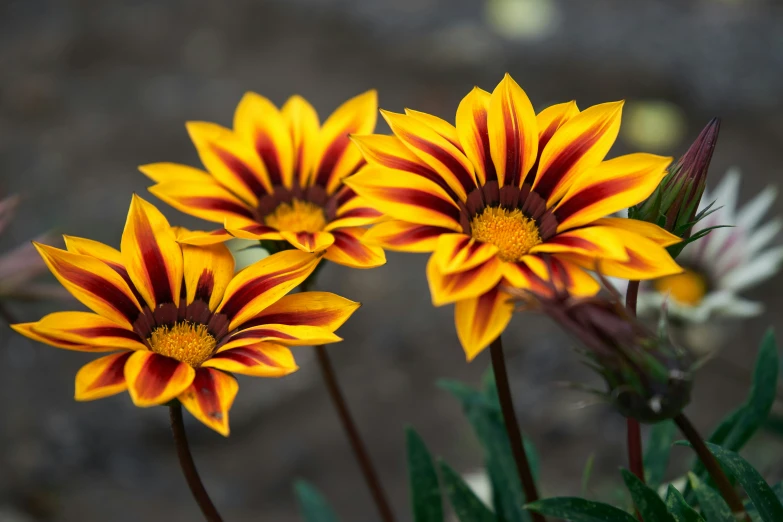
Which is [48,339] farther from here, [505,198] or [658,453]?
[658,453]

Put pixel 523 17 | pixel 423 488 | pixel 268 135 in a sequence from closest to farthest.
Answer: pixel 268 135, pixel 423 488, pixel 523 17

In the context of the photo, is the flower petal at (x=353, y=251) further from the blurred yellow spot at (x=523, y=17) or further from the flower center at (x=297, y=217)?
the blurred yellow spot at (x=523, y=17)

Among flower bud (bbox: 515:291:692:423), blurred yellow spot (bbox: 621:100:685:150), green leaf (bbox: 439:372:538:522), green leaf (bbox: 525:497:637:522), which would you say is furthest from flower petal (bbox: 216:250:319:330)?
blurred yellow spot (bbox: 621:100:685:150)

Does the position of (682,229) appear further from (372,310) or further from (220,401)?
(372,310)

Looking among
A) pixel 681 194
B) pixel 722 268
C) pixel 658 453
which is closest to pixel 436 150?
pixel 681 194

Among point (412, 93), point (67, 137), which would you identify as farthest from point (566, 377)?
point (67, 137)

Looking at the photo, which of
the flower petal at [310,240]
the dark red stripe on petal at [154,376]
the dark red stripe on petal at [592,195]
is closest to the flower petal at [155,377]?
the dark red stripe on petal at [154,376]
